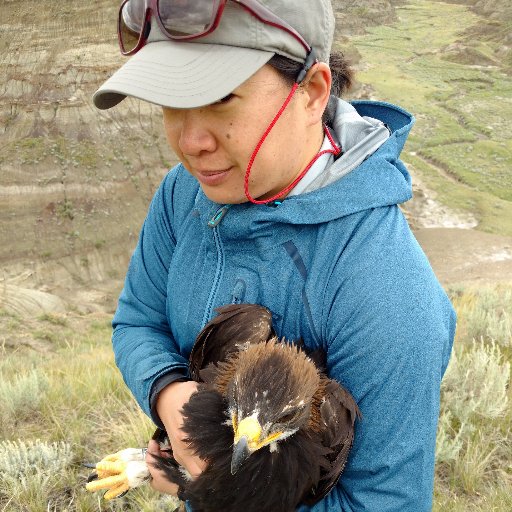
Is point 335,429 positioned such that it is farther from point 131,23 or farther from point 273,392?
point 131,23

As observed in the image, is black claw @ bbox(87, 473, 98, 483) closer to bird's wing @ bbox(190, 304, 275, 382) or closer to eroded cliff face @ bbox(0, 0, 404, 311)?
bird's wing @ bbox(190, 304, 275, 382)

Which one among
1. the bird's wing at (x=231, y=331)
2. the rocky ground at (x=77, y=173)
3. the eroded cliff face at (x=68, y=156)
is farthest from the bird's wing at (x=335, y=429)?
the eroded cliff face at (x=68, y=156)

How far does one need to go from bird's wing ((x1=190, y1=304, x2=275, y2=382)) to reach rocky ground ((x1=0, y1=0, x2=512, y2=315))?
16914 millimetres

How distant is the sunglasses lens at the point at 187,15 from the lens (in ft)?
4.98

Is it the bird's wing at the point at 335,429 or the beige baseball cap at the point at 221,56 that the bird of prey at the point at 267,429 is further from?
the beige baseball cap at the point at 221,56

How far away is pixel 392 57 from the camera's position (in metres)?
52.5

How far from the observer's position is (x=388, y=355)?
1.47m

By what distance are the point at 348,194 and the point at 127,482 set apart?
1422 millimetres

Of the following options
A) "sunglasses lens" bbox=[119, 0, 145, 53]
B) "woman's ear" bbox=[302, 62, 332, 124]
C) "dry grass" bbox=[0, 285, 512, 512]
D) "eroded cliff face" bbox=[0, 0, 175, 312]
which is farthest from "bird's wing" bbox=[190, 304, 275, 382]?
"eroded cliff face" bbox=[0, 0, 175, 312]

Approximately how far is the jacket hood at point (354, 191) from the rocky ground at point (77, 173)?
56.3 feet

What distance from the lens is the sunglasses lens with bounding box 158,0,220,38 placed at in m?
1.52

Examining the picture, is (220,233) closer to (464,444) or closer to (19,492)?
(19,492)

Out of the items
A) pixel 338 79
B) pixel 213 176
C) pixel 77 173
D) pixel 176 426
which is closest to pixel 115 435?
pixel 176 426

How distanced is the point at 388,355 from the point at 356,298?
0.17 metres
